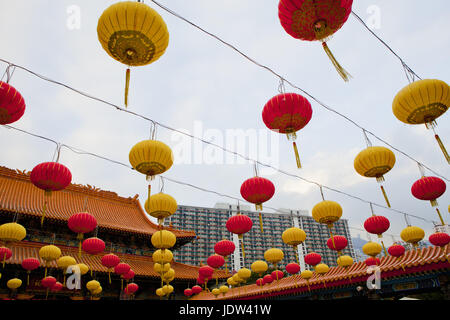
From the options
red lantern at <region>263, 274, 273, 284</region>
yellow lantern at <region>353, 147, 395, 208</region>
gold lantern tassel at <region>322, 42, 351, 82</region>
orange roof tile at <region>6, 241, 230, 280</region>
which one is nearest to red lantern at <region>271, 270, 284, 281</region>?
red lantern at <region>263, 274, 273, 284</region>

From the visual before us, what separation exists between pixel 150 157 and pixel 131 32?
1.83 meters

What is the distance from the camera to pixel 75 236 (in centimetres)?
1211

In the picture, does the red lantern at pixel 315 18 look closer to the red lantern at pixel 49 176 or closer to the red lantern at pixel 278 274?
the red lantern at pixel 49 176

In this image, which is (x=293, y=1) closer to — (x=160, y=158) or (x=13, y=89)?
(x=160, y=158)

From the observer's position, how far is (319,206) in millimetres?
6141

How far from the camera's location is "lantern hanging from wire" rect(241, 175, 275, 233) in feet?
16.2

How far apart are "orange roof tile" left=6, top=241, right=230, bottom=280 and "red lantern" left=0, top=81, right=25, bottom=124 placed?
27.1 ft

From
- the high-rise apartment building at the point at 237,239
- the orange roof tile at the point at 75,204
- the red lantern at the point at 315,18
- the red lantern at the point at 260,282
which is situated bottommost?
the red lantern at the point at 260,282

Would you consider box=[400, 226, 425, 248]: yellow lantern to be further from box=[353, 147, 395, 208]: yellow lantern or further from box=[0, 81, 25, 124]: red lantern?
box=[0, 81, 25, 124]: red lantern

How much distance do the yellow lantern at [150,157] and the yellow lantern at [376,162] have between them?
318 cm

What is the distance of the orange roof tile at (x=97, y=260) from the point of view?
1007 cm

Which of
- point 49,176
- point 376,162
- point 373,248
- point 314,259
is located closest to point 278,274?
point 314,259

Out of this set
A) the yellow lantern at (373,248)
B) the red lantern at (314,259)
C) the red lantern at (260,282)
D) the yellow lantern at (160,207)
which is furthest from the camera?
the red lantern at (260,282)

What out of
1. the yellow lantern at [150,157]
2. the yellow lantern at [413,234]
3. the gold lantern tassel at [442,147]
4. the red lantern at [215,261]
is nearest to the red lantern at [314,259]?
the yellow lantern at [413,234]
